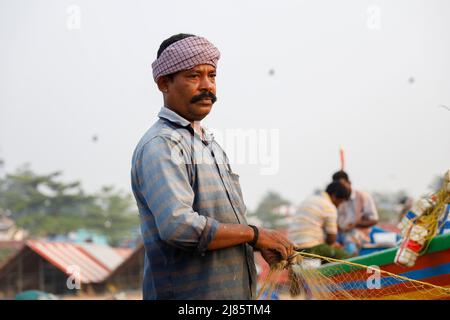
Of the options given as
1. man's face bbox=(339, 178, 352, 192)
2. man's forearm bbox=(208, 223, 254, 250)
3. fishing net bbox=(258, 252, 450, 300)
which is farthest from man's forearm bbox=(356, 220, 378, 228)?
man's forearm bbox=(208, 223, 254, 250)

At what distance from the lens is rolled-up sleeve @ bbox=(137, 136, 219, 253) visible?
3.13 metres

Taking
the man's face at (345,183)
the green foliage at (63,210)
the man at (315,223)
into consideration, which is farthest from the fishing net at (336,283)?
the green foliage at (63,210)

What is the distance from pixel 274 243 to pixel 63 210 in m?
56.4

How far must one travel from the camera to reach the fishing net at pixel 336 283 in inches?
143

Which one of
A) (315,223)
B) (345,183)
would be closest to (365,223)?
(345,183)

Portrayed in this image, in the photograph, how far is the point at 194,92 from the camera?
11.4ft

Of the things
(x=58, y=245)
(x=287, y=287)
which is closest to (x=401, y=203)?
(x=287, y=287)

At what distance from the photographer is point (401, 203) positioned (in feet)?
40.2

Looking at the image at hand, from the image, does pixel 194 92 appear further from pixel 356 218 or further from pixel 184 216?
pixel 356 218

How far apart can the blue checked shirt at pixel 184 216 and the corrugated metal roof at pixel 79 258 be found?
17118 millimetres

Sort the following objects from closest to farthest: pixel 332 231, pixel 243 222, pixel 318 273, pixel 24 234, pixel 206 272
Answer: pixel 206 272 < pixel 243 222 < pixel 318 273 < pixel 332 231 < pixel 24 234

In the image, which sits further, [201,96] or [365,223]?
[365,223]

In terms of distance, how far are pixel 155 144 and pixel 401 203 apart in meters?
9.48
